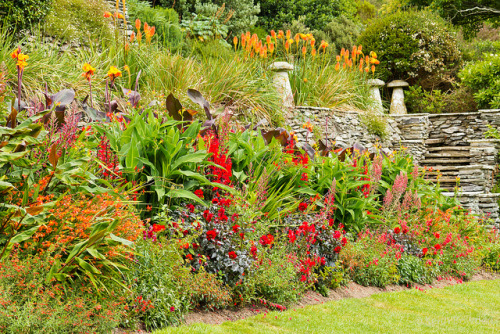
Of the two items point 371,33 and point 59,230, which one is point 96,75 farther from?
point 371,33

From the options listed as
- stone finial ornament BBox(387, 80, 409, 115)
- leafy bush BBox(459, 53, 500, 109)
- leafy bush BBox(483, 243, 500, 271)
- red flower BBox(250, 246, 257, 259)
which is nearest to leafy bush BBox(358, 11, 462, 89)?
stone finial ornament BBox(387, 80, 409, 115)

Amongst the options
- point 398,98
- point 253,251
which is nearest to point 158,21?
point 398,98

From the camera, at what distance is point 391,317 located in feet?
14.1

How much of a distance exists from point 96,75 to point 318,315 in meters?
5.30

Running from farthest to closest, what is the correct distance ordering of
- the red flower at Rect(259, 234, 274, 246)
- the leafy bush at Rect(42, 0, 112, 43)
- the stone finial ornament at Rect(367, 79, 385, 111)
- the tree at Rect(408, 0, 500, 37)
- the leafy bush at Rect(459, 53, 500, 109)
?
the tree at Rect(408, 0, 500, 37) → the leafy bush at Rect(459, 53, 500, 109) → the stone finial ornament at Rect(367, 79, 385, 111) → the leafy bush at Rect(42, 0, 112, 43) → the red flower at Rect(259, 234, 274, 246)

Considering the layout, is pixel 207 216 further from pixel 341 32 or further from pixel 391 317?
pixel 341 32

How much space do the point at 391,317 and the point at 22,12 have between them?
7531 millimetres

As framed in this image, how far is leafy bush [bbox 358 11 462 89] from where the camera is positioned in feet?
45.9

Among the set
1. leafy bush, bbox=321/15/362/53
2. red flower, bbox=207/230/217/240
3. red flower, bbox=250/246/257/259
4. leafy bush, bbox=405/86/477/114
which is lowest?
red flower, bbox=250/246/257/259

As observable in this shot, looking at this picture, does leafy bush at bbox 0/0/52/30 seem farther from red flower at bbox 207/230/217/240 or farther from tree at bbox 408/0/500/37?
tree at bbox 408/0/500/37

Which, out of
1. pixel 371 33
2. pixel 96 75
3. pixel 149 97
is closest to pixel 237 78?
pixel 149 97

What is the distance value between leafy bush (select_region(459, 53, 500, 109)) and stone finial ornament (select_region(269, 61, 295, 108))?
570 centimetres

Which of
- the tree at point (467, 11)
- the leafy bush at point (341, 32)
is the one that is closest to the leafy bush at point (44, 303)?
the leafy bush at point (341, 32)

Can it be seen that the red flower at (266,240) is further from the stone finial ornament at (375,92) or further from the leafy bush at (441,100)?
the leafy bush at (441,100)
